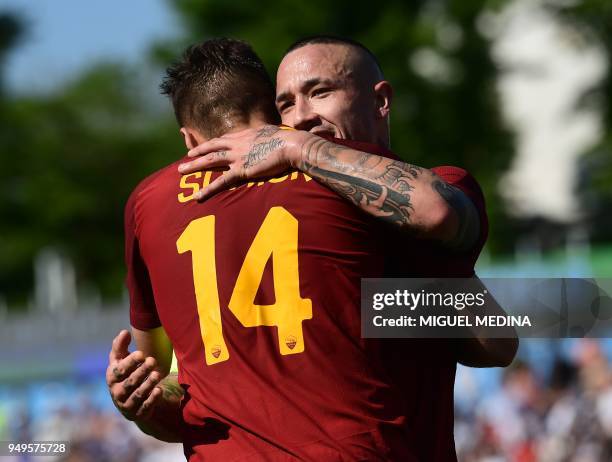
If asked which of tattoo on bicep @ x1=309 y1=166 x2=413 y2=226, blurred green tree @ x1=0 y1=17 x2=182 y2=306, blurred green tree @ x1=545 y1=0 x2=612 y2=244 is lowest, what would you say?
tattoo on bicep @ x1=309 y1=166 x2=413 y2=226

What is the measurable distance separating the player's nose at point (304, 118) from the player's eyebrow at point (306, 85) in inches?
1.7

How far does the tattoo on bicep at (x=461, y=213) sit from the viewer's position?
3.27 m

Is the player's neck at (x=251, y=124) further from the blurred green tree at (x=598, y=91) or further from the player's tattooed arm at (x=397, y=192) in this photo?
the blurred green tree at (x=598, y=91)

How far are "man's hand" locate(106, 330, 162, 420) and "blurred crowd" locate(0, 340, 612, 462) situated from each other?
187 inches

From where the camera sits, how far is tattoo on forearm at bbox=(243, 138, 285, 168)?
134 inches

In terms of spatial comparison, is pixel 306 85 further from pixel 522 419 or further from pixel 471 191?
pixel 522 419

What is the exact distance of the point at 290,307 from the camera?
3295mm

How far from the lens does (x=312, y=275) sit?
3287 mm

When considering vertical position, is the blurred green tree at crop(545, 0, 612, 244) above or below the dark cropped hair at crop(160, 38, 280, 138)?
above

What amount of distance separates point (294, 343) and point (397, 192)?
0.52 metres

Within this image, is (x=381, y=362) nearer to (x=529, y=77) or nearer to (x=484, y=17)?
(x=484, y=17)

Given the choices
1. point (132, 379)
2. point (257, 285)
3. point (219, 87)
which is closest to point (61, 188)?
point (219, 87)

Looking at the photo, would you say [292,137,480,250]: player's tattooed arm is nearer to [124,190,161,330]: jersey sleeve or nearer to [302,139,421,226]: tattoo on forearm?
[302,139,421,226]: tattoo on forearm

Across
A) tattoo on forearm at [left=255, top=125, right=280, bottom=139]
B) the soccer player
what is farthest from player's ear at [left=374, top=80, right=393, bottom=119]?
tattoo on forearm at [left=255, top=125, right=280, bottom=139]
